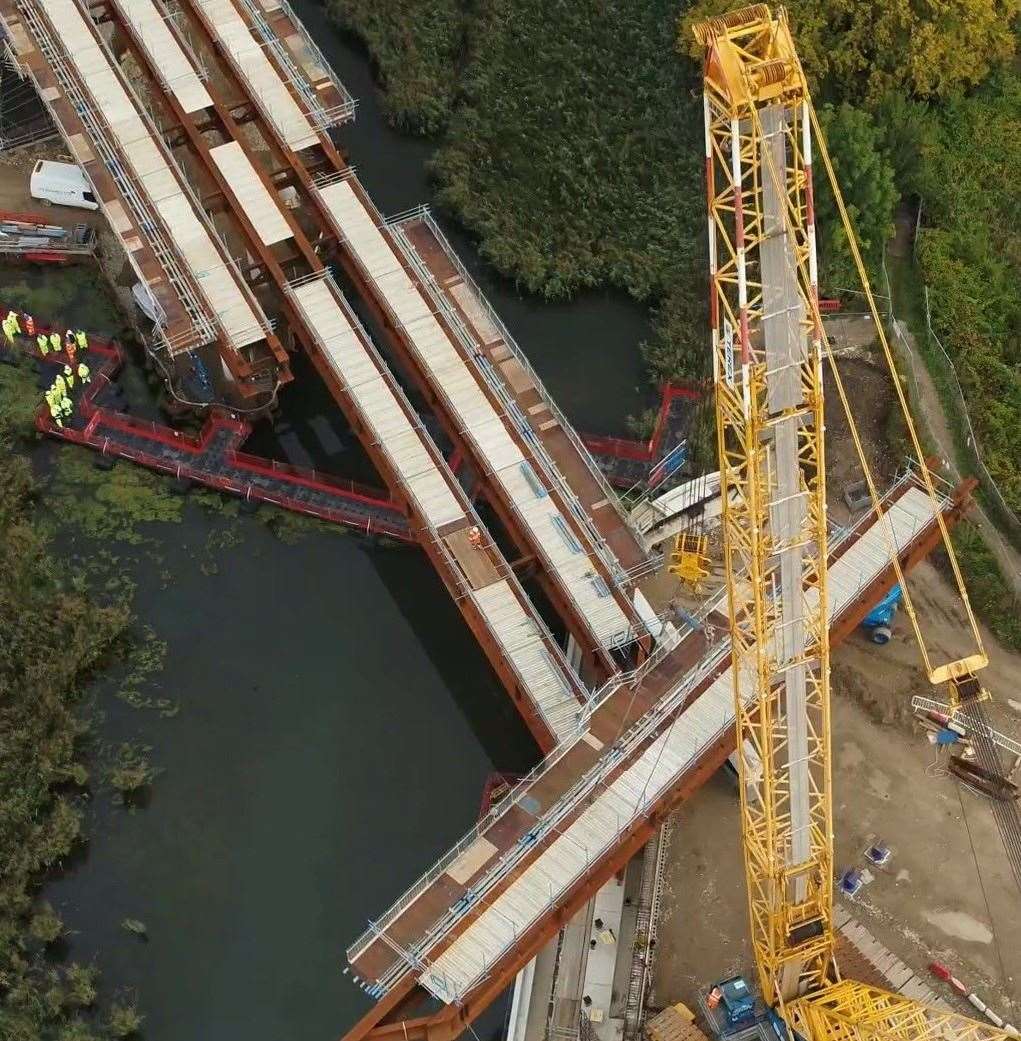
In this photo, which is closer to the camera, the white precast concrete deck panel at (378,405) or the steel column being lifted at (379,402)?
the steel column being lifted at (379,402)

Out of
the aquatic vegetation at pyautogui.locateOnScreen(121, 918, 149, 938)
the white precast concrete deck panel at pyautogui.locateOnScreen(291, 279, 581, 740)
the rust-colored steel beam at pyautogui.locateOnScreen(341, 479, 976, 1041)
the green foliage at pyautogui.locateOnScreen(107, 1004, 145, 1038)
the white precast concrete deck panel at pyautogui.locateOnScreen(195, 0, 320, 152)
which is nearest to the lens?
the rust-colored steel beam at pyautogui.locateOnScreen(341, 479, 976, 1041)

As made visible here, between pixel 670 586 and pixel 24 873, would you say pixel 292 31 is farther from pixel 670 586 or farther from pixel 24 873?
pixel 24 873

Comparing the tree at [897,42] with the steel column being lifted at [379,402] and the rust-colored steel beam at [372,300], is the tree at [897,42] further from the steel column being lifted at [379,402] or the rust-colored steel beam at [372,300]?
the steel column being lifted at [379,402]

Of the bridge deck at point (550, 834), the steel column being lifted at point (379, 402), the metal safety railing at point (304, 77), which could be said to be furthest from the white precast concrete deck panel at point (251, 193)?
the bridge deck at point (550, 834)

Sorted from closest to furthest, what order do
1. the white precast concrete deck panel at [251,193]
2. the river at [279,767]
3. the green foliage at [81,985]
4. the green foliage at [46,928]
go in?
the green foliage at [81,985] < the green foliage at [46,928] < the river at [279,767] < the white precast concrete deck panel at [251,193]

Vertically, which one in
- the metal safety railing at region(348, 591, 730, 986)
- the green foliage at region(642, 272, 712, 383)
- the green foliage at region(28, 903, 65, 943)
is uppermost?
the green foliage at region(642, 272, 712, 383)

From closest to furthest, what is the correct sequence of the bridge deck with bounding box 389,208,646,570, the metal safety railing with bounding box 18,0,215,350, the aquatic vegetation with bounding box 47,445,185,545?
the bridge deck with bounding box 389,208,646,570 → the metal safety railing with bounding box 18,0,215,350 → the aquatic vegetation with bounding box 47,445,185,545

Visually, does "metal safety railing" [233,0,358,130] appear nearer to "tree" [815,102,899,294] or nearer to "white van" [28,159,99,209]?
"white van" [28,159,99,209]

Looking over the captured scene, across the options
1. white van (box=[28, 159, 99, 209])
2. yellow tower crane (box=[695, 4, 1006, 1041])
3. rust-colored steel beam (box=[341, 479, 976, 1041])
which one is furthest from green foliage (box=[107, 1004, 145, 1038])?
white van (box=[28, 159, 99, 209])
